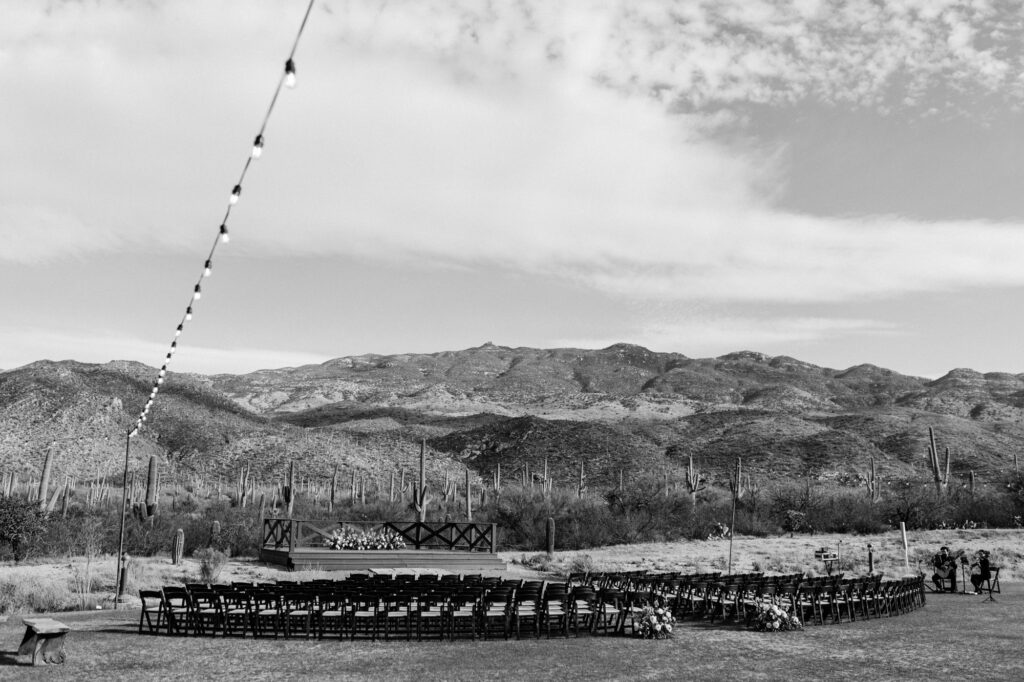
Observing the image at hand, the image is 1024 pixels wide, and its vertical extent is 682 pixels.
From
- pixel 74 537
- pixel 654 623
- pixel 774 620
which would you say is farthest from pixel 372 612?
pixel 74 537

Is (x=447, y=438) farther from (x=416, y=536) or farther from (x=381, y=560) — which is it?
(x=381, y=560)

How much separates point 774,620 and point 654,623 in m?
2.33

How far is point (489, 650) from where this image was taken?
488 inches

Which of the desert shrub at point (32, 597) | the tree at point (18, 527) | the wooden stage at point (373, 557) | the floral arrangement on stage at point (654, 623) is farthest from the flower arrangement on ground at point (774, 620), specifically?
the tree at point (18, 527)

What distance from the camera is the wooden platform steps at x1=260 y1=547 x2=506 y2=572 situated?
24750 millimetres

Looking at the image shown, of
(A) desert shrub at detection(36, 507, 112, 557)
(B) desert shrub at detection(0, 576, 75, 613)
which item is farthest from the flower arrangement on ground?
(A) desert shrub at detection(36, 507, 112, 557)

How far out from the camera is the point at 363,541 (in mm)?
26625

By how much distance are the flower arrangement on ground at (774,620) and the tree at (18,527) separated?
23372 millimetres

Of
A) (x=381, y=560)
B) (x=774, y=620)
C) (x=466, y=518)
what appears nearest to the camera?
(x=774, y=620)

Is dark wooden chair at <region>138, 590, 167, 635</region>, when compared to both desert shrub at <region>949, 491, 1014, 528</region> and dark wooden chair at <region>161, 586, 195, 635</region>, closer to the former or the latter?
dark wooden chair at <region>161, 586, 195, 635</region>

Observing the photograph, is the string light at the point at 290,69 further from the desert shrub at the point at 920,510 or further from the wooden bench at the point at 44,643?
the desert shrub at the point at 920,510

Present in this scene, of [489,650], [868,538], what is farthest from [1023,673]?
[868,538]

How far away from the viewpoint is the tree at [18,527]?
2745 centimetres

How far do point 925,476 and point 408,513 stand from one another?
4630cm
